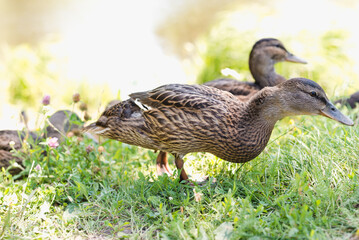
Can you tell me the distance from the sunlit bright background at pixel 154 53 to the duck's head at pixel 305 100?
5.48 ft

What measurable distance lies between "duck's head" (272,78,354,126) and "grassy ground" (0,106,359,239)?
1.06 ft

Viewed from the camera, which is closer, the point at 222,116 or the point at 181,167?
the point at 222,116

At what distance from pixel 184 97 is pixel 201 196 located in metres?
0.83

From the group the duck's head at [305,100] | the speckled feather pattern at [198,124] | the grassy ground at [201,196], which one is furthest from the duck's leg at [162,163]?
the duck's head at [305,100]

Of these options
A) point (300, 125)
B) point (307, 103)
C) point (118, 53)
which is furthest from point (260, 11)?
point (307, 103)

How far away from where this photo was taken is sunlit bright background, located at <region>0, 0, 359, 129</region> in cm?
632

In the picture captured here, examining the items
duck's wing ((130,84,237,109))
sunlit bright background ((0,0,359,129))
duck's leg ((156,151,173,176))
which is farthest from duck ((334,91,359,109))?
duck's leg ((156,151,173,176))

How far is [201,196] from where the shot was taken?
2990 mm

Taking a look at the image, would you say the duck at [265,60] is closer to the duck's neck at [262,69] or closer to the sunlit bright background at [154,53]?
the duck's neck at [262,69]

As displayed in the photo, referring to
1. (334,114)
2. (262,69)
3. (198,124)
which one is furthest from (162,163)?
(262,69)

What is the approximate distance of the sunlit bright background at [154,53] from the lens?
6.32 m

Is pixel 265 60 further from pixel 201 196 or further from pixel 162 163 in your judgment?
pixel 201 196

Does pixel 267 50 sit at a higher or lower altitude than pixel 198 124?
higher

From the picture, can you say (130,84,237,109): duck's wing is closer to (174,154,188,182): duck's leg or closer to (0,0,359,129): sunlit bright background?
(174,154,188,182): duck's leg
